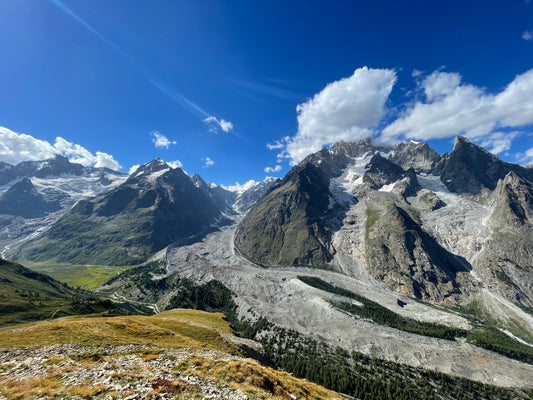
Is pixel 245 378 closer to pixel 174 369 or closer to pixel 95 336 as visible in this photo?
pixel 174 369

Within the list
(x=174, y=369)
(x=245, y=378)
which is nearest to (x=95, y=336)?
(x=174, y=369)

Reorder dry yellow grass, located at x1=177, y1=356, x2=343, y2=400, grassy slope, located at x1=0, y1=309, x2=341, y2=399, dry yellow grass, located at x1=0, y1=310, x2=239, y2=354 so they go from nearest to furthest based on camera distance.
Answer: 1. grassy slope, located at x1=0, y1=309, x2=341, y2=399
2. dry yellow grass, located at x1=177, y1=356, x2=343, y2=400
3. dry yellow grass, located at x1=0, y1=310, x2=239, y2=354

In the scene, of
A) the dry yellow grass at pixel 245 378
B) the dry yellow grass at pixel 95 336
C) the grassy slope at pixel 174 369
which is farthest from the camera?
the dry yellow grass at pixel 95 336

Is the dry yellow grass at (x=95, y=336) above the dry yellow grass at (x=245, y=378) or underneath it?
underneath

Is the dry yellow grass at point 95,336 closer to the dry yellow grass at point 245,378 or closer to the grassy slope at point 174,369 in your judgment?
the grassy slope at point 174,369

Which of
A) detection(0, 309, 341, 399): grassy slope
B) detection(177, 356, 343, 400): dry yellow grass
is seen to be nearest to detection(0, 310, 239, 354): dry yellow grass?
detection(0, 309, 341, 399): grassy slope

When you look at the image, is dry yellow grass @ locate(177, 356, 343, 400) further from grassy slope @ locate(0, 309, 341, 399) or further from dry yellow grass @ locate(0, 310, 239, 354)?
dry yellow grass @ locate(0, 310, 239, 354)

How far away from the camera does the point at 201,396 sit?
19.2 meters

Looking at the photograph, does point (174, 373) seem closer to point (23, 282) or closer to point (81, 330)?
point (81, 330)

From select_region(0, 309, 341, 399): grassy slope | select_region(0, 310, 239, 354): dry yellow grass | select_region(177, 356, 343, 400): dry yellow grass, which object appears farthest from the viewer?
select_region(0, 310, 239, 354): dry yellow grass

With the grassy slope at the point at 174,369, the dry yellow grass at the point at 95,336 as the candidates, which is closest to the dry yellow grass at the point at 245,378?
the grassy slope at the point at 174,369

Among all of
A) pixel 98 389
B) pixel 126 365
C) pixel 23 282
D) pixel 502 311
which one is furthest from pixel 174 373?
pixel 502 311

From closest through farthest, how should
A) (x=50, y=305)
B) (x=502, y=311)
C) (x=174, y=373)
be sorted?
1. (x=174, y=373)
2. (x=50, y=305)
3. (x=502, y=311)

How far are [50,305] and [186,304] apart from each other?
81770 millimetres
